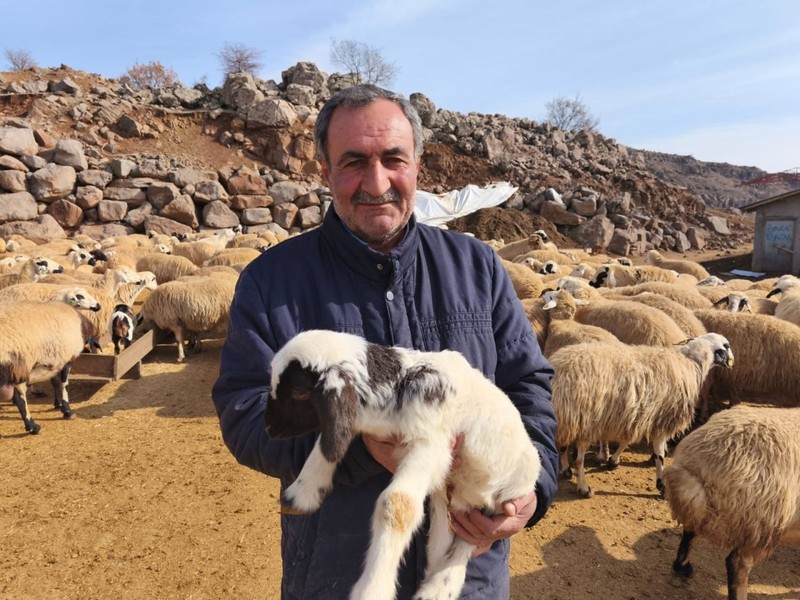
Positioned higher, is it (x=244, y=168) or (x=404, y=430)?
(x=244, y=168)

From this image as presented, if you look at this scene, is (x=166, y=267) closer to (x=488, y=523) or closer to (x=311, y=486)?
(x=311, y=486)

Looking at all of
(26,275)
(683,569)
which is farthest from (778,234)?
(26,275)

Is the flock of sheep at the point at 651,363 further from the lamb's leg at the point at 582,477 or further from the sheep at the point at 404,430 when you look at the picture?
the sheep at the point at 404,430

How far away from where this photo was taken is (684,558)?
429cm

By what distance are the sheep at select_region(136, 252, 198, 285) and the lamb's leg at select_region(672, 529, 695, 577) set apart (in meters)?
11.9

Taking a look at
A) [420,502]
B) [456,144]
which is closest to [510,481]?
[420,502]

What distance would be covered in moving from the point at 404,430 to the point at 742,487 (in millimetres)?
3305

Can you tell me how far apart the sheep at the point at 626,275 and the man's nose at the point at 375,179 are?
10763 mm

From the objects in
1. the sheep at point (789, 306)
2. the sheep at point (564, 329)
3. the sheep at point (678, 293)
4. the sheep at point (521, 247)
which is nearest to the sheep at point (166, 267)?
the sheep at point (564, 329)

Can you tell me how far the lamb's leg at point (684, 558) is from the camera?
4.23m

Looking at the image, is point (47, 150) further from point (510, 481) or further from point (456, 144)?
point (510, 481)

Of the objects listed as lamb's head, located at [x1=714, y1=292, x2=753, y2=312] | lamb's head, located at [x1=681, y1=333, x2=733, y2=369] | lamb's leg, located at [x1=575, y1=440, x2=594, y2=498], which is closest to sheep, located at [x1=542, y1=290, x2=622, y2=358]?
lamb's head, located at [x1=681, y1=333, x2=733, y2=369]

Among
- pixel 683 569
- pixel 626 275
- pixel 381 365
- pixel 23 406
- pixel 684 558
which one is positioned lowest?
pixel 683 569

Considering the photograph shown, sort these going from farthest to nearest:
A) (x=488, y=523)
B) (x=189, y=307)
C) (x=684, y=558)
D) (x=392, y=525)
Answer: (x=189, y=307), (x=684, y=558), (x=488, y=523), (x=392, y=525)
